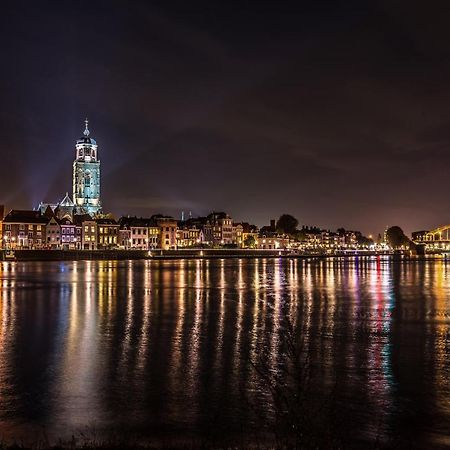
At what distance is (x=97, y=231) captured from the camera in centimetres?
15575

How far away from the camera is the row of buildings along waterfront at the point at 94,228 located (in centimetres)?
14188

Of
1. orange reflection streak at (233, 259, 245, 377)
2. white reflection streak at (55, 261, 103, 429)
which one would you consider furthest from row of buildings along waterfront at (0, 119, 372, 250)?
white reflection streak at (55, 261, 103, 429)

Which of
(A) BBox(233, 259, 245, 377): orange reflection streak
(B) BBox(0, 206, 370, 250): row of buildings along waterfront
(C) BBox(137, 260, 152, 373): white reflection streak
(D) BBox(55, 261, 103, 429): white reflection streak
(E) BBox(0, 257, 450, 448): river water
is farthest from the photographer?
(B) BBox(0, 206, 370, 250): row of buildings along waterfront

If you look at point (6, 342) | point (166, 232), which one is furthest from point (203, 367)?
point (166, 232)

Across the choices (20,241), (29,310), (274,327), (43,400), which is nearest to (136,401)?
(43,400)

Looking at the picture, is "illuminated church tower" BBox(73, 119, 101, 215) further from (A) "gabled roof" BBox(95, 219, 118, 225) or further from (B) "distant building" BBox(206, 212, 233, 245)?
(B) "distant building" BBox(206, 212, 233, 245)

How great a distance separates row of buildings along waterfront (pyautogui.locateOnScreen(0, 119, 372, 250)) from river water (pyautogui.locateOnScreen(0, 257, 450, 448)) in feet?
380

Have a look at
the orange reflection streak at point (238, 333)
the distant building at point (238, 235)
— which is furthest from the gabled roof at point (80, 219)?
the orange reflection streak at point (238, 333)

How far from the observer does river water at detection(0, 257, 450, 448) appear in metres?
11.0

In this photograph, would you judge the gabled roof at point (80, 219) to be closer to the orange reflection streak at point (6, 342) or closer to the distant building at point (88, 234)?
the distant building at point (88, 234)

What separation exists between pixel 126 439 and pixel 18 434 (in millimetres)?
2038

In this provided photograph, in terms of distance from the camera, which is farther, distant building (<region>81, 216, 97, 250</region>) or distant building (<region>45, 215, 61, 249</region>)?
distant building (<region>81, 216, 97, 250</region>)

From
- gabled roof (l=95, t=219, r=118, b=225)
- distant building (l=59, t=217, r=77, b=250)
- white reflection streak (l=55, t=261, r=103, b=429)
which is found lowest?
white reflection streak (l=55, t=261, r=103, b=429)

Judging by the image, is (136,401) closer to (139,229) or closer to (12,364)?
(12,364)
